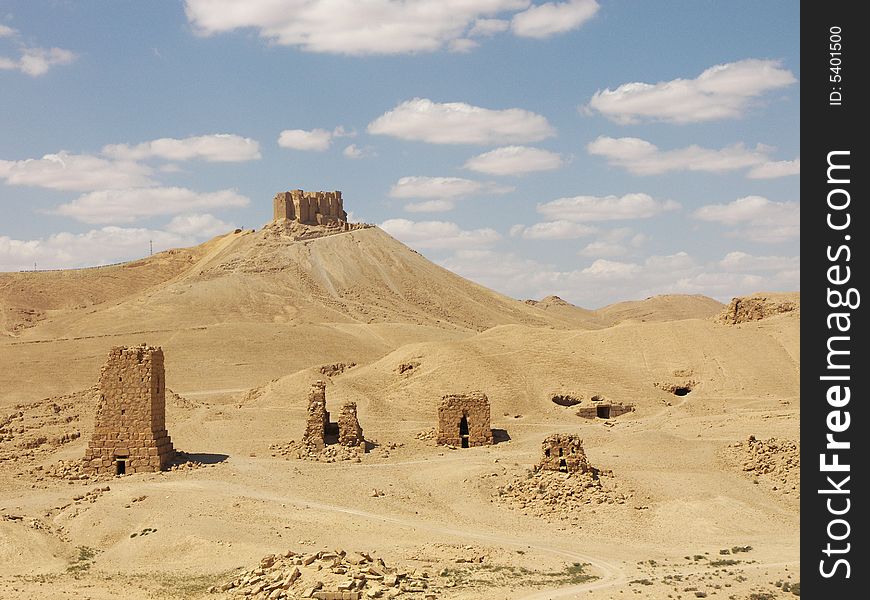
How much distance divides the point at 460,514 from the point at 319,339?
36.2 metres

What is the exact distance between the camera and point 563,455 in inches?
842

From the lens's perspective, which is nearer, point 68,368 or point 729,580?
point 729,580

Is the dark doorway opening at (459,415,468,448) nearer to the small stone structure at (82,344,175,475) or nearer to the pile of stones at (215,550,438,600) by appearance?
the small stone structure at (82,344,175,475)

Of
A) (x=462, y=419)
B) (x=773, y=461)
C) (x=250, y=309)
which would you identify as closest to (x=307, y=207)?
(x=250, y=309)

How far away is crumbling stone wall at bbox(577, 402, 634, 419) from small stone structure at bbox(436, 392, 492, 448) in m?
5.39

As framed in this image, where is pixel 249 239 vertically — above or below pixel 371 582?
above

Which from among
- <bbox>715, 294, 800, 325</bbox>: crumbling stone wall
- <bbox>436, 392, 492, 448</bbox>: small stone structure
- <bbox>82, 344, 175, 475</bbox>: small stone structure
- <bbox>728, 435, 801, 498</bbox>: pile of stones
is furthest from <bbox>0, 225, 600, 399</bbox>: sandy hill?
<bbox>728, 435, 801, 498</bbox>: pile of stones

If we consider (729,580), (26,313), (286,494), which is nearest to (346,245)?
(26,313)

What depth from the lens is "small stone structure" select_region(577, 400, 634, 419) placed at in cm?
3253

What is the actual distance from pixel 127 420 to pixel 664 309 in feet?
292

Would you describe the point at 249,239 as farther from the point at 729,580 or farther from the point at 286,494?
the point at 729,580

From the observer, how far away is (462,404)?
28.2 meters

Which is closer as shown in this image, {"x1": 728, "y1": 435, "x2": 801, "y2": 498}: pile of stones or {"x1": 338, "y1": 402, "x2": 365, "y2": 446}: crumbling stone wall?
{"x1": 728, "y1": 435, "x2": 801, "y2": 498}: pile of stones
